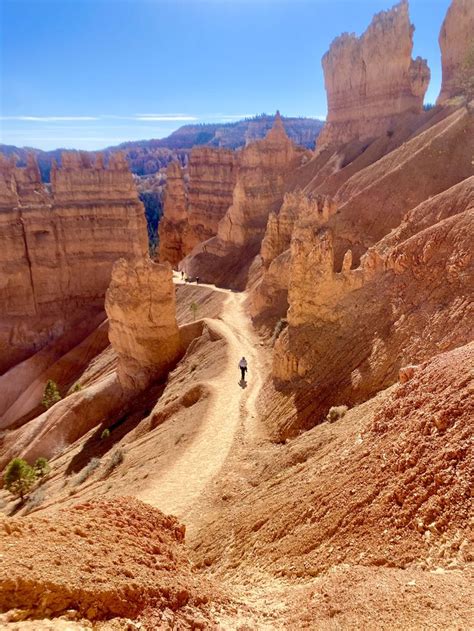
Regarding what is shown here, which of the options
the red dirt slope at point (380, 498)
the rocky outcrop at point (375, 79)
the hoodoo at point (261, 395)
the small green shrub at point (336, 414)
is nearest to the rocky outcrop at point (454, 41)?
the hoodoo at point (261, 395)

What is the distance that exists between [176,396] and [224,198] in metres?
48.1

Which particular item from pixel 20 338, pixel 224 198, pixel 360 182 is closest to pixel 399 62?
pixel 360 182

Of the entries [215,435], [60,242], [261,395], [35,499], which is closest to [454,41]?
[60,242]

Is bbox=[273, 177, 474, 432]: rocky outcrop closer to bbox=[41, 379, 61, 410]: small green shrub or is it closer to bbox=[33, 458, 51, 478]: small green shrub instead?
bbox=[33, 458, 51, 478]: small green shrub

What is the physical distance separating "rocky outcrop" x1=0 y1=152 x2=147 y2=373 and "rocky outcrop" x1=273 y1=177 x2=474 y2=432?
105ft

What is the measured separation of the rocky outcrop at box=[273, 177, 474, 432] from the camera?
51.5ft

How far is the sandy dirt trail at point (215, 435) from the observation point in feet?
50.1

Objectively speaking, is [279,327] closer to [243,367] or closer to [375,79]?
[243,367]

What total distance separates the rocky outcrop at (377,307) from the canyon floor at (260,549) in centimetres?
293

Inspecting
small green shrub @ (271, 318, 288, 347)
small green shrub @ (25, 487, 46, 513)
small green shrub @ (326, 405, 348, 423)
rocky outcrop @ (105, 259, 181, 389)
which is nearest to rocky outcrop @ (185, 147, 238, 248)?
rocky outcrop @ (105, 259, 181, 389)

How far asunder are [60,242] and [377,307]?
40419 millimetres

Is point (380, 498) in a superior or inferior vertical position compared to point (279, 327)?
superior

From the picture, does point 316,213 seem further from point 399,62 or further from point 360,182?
point 399,62

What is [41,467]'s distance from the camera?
2617cm
